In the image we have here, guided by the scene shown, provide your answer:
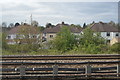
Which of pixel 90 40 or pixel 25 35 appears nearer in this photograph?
pixel 25 35

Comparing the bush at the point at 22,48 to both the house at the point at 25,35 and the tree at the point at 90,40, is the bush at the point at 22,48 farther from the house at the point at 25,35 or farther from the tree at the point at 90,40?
the tree at the point at 90,40

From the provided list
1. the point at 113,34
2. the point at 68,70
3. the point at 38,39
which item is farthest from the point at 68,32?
the point at 113,34

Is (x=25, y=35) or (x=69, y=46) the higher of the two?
(x=25, y=35)

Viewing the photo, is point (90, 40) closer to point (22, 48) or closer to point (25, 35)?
point (25, 35)

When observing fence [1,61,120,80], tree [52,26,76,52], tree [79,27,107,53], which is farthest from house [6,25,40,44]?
fence [1,61,120,80]

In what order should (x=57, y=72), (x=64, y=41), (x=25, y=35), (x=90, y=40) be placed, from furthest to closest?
(x=90, y=40) → (x=25, y=35) → (x=64, y=41) → (x=57, y=72)

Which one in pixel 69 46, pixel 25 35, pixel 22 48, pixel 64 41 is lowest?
pixel 22 48

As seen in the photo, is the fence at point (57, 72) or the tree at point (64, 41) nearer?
the fence at point (57, 72)

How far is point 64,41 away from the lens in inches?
508

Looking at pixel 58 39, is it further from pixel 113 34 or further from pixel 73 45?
pixel 113 34

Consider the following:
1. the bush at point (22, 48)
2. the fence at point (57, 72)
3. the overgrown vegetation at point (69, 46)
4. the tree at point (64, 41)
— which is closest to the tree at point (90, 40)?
the overgrown vegetation at point (69, 46)

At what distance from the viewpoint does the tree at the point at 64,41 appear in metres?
12.7

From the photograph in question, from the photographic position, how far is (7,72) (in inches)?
181

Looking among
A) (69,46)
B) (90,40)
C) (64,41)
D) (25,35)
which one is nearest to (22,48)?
(25,35)
